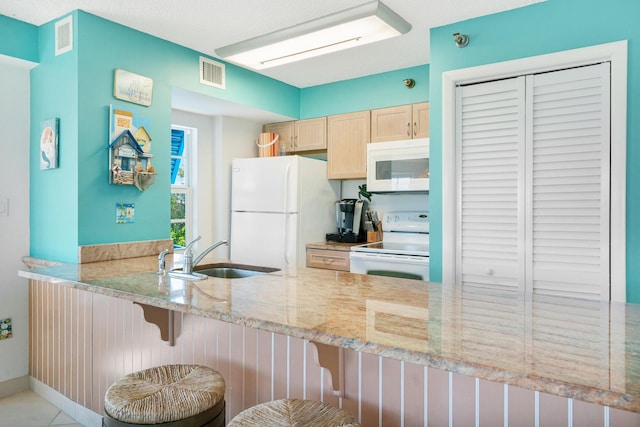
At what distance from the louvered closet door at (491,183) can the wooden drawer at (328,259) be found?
109cm

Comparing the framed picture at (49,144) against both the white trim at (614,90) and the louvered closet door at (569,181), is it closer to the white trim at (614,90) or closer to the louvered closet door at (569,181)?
the white trim at (614,90)

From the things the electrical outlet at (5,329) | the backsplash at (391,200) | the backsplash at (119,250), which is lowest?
the electrical outlet at (5,329)

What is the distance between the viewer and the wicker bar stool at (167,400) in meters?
1.37

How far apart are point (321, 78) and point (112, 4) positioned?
192cm

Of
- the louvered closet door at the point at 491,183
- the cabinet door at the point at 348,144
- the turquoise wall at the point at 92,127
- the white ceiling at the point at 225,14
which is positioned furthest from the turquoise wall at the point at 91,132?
the louvered closet door at the point at 491,183

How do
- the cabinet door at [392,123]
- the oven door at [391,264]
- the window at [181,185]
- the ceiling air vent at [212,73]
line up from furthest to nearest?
the window at [181,185] → the cabinet door at [392,123] → the ceiling air vent at [212,73] → the oven door at [391,264]

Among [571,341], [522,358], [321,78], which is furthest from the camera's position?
[321,78]

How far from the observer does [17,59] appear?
2.74 meters

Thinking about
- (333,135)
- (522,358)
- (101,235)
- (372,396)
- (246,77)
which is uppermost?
(246,77)

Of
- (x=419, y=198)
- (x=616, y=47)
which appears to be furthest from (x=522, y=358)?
(x=419, y=198)

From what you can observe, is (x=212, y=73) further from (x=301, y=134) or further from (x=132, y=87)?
(x=301, y=134)

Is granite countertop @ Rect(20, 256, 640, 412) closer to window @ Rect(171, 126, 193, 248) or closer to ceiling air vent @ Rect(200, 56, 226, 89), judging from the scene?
ceiling air vent @ Rect(200, 56, 226, 89)

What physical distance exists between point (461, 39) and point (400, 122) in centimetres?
108

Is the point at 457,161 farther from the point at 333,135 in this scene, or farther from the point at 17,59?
the point at 17,59
